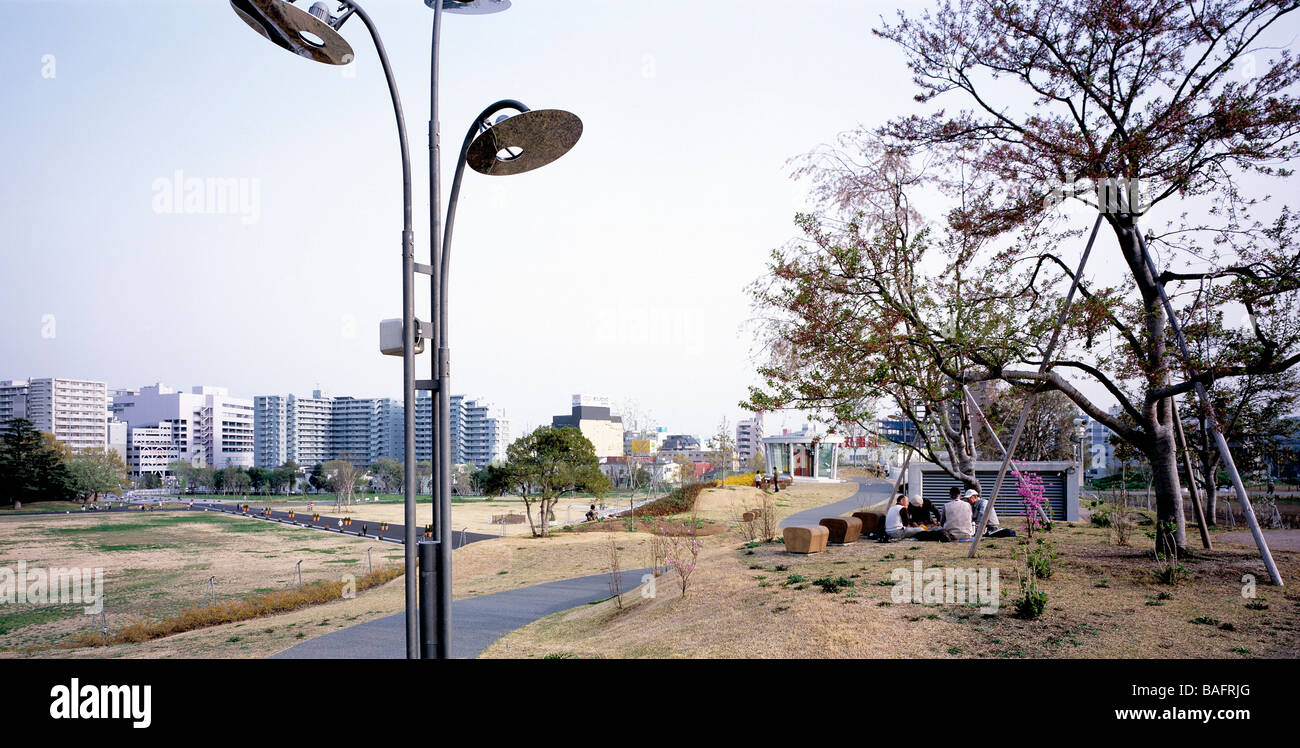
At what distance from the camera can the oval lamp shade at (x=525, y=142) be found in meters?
3.89

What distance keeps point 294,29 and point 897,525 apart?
38.0 ft

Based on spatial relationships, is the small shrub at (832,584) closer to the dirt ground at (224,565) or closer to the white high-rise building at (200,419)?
the dirt ground at (224,565)

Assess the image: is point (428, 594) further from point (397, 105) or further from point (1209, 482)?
point (1209, 482)

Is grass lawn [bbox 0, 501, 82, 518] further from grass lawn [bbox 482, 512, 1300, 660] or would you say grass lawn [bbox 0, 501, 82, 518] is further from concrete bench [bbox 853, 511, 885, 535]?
concrete bench [bbox 853, 511, 885, 535]

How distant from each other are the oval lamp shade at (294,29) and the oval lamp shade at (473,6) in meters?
0.82

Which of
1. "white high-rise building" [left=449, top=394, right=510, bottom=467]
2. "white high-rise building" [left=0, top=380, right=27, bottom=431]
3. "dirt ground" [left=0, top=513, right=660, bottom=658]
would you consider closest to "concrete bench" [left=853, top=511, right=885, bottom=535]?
"dirt ground" [left=0, top=513, right=660, bottom=658]

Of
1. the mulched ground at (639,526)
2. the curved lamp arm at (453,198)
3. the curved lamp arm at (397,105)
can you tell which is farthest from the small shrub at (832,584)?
the mulched ground at (639,526)

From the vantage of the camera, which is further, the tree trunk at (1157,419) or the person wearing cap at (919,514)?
the person wearing cap at (919,514)

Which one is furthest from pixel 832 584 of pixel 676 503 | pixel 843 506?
pixel 676 503
